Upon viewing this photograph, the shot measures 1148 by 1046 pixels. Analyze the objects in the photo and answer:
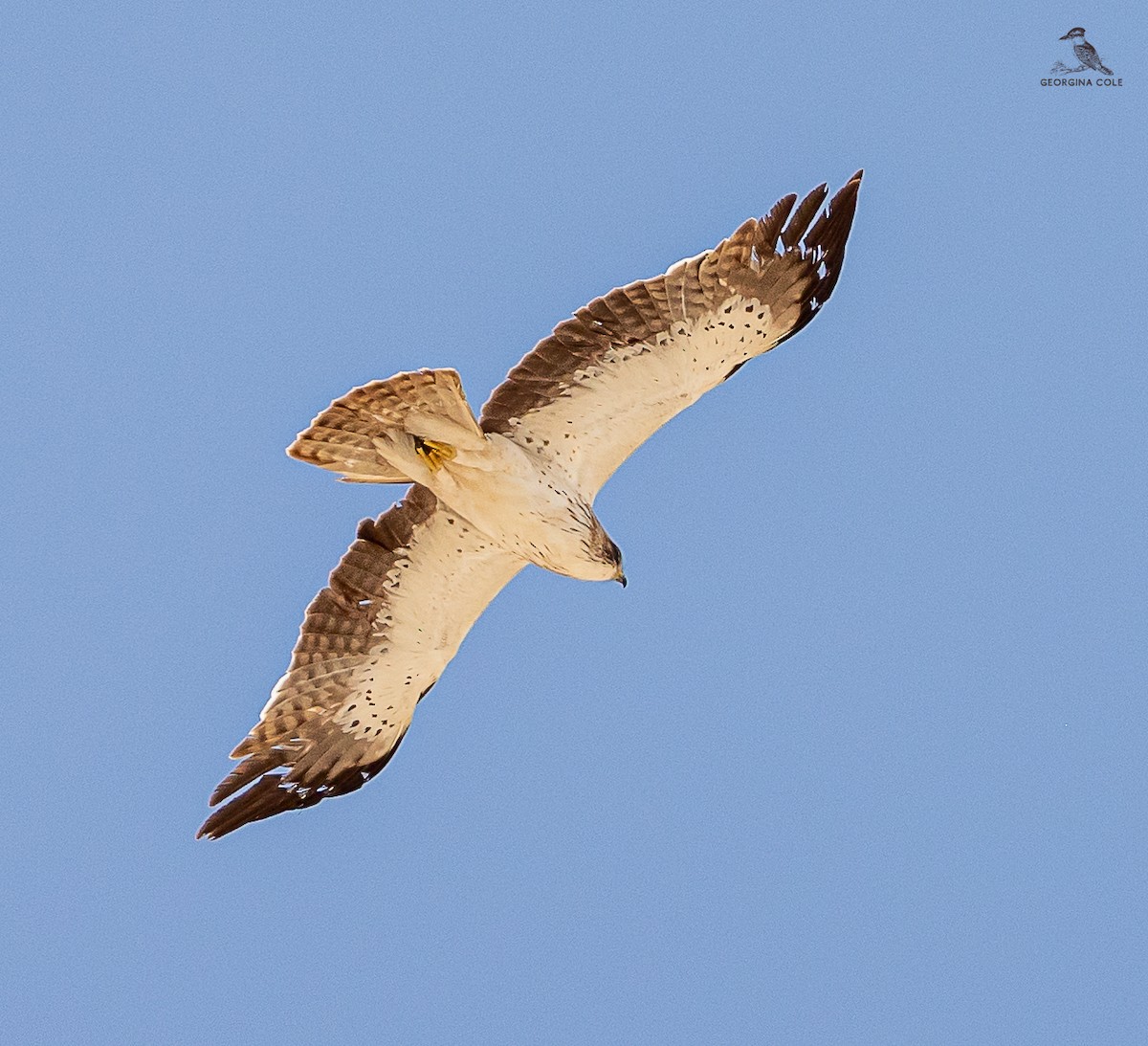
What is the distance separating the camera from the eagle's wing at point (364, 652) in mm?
10305

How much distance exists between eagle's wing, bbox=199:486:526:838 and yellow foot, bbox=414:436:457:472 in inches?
18.3

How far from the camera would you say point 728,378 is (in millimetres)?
9672

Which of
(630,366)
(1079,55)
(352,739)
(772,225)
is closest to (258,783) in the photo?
(352,739)

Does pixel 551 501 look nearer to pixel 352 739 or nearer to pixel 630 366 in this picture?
pixel 630 366

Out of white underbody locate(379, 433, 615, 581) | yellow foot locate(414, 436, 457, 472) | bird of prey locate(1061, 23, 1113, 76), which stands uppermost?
bird of prey locate(1061, 23, 1113, 76)

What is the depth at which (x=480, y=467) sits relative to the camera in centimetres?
973

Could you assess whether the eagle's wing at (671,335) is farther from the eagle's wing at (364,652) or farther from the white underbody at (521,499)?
the eagle's wing at (364,652)

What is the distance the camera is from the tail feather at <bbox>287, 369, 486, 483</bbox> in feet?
29.9

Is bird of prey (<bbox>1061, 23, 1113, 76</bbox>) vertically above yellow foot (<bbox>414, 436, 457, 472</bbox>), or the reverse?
bird of prey (<bbox>1061, 23, 1113, 76</bbox>)

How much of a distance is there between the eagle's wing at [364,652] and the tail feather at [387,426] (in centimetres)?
72

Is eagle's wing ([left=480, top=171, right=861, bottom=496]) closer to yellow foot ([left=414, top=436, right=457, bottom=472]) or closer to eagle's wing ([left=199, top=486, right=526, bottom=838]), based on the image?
yellow foot ([left=414, top=436, right=457, bottom=472])

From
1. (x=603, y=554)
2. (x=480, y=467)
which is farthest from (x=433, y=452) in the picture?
(x=603, y=554)

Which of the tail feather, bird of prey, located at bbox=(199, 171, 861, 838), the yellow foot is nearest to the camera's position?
the tail feather

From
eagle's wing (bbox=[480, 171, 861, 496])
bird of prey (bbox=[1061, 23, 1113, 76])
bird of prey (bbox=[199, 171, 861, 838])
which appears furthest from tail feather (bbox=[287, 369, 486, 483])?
bird of prey (bbox=[1061, 23, 1113, 76])
